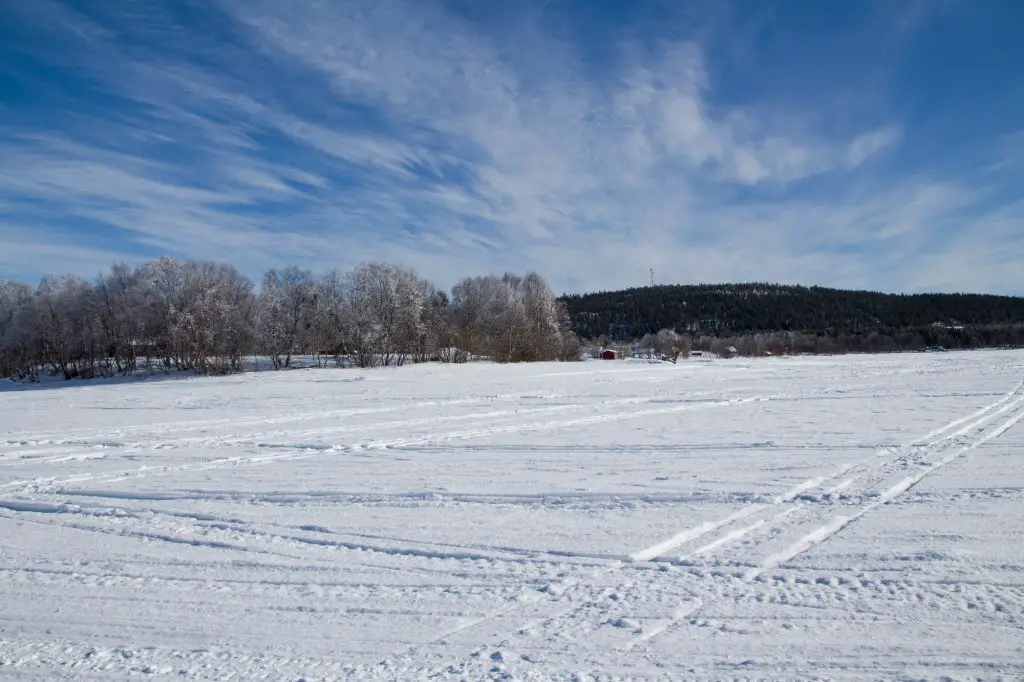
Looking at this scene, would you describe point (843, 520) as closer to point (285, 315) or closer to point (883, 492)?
point (883, 492)

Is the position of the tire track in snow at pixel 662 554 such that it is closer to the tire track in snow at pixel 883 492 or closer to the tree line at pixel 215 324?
the tire track in snow at pixel 883 492

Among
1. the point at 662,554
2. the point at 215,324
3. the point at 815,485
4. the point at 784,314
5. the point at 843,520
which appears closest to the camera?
the point at 662,554

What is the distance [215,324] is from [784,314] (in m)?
146

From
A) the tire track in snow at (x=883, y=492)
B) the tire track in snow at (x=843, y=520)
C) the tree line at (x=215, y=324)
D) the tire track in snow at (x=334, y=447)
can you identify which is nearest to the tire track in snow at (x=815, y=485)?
the tire track in snow at (x=883, y=492)

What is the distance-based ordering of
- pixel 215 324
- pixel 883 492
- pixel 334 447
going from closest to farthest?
pixel 883 492
pixel 334 447
pixel 215 324

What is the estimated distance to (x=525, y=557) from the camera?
571cm

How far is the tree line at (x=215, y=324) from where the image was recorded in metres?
48.8

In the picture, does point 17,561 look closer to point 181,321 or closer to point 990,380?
point 990,380

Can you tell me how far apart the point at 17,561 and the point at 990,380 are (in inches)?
1417

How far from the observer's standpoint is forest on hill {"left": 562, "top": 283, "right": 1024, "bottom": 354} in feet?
421

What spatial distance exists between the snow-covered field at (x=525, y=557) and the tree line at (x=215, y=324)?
3805cm

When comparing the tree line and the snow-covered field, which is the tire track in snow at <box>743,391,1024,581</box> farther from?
the tree line

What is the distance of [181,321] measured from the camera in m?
46.8

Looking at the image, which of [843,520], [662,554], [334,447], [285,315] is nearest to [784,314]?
[285,315]
